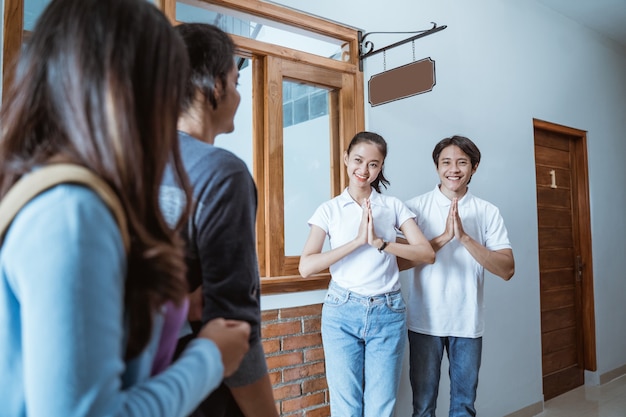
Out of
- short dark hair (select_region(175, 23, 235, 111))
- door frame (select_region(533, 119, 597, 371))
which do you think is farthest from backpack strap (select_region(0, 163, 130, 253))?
door frame (select_region(533, 119, 597, 371))

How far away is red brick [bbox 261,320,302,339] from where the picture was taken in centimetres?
228

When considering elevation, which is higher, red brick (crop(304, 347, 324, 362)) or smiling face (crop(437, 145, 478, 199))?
smiling face (crop(437, 145, 478, 199))

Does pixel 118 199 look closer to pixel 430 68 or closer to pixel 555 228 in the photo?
pixel 430 68

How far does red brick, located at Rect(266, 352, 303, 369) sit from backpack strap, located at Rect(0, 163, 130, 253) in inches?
74.7

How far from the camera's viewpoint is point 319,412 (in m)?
2.46

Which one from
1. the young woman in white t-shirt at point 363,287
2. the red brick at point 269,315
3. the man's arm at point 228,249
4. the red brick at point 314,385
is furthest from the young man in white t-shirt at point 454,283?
the man's arm at point 228,249

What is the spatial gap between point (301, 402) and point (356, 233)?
889 mm

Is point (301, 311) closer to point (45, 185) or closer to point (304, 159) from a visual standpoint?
point (304, 159)

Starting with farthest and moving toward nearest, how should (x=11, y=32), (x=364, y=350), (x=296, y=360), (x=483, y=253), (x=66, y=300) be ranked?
(x=296, y=360) < (x=483, y=253) < (x=364, y=350) < (x=11, y=32) < (x=66, y=300)

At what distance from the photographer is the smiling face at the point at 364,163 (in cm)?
219

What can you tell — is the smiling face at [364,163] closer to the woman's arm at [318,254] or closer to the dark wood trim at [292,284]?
the woman's arm at [318,254]

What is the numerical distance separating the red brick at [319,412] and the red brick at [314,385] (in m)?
0.09

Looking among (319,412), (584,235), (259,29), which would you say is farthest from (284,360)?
(584,235)

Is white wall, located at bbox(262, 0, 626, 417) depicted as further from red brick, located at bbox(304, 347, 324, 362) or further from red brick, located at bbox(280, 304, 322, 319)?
red brick, located at bbox(304, 347, 324, 362)
